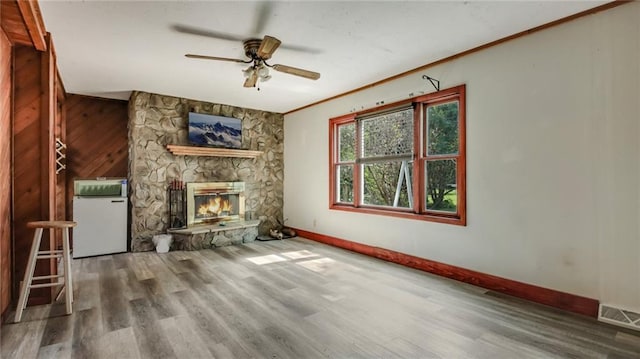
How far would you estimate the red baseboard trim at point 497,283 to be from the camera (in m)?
2.77

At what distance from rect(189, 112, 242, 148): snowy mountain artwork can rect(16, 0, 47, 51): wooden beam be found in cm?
263

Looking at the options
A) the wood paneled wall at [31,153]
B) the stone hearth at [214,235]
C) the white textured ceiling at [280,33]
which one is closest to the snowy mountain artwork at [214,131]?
the white textured ceiling at [280,33]

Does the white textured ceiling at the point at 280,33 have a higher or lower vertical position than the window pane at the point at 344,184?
higher

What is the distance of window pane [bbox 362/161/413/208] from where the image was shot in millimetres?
4438

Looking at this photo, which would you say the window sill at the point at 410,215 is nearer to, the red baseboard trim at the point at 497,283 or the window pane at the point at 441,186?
the window pane at the point at 441,186

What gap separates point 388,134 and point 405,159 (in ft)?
1.75

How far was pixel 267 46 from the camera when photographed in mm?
2893

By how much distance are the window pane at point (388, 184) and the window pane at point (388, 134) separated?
0.61ft

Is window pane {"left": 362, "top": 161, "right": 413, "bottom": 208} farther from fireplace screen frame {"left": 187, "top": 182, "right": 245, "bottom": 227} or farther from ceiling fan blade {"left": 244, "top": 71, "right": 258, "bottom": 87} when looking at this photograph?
fireplace screen frame {"left": 187, "top": 182, "right": 245, "bottom": 227}

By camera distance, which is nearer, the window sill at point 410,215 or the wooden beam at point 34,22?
the wooden beam at point 34,22

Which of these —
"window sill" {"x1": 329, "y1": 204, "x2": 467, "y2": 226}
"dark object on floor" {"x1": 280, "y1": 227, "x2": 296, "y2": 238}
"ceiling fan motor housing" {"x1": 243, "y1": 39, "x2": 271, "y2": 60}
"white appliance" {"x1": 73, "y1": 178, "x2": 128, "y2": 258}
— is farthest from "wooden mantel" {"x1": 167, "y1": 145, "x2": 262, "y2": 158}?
"ceiling fan motor housing" {"x1": 243, "y1": 39, "x2": 271, "y2": 60}

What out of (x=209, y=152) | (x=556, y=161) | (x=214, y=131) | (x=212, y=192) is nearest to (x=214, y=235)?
(x=212, y=192)

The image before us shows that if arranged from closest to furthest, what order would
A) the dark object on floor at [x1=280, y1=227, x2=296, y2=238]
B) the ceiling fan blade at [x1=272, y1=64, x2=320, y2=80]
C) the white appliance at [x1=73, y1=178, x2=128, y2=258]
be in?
the ceiling fan blade at [x1=272, y1=64, x2=320, y2=80], the white appliance at [x1=73, y1=178, x2=128, y2=258], the dark object on floor at [x1=280, y1=227, x2=296, y2=238]

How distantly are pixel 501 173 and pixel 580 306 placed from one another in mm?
1377
